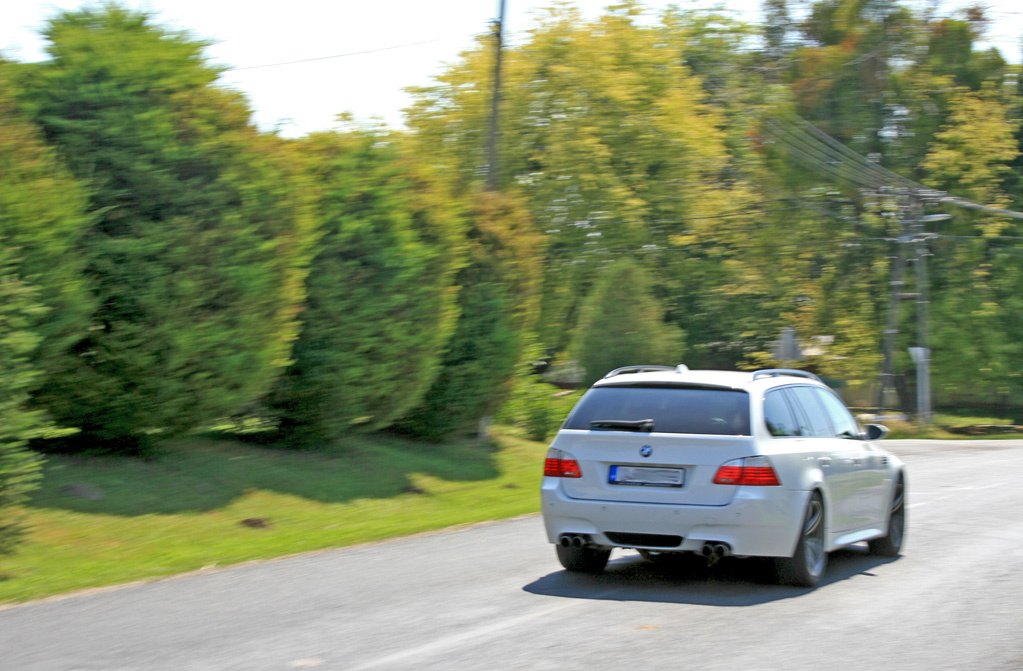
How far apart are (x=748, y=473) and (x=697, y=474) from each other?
36 cm

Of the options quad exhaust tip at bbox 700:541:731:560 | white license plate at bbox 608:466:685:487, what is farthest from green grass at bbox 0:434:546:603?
quad exhaust tip at bbox 700:541:731:560

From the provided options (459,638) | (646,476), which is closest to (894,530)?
(646,476)

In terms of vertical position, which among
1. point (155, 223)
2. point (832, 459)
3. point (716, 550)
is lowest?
point (716, 550)

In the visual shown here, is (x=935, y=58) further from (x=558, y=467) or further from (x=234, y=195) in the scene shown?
(x=558, y=467)

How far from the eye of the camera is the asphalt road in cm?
635

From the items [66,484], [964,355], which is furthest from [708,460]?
[964,355]

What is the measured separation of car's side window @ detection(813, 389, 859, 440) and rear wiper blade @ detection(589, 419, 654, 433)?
6.98 feet

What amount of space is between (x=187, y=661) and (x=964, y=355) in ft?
139

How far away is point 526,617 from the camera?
741cm

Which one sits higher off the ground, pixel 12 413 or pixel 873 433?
pixel 12 413

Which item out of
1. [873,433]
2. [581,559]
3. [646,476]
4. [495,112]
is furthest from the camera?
[495,112]

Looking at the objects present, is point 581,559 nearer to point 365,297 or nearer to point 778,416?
point 778,416

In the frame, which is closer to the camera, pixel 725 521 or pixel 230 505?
pixel 725 521

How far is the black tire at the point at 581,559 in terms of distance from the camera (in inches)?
359
